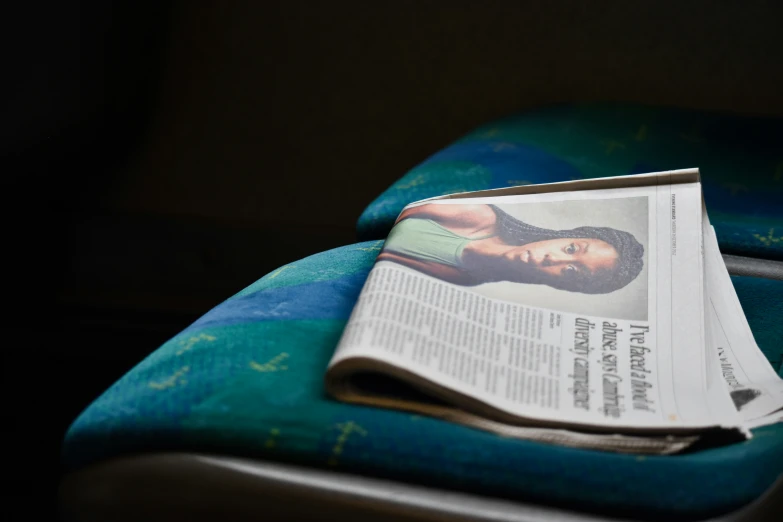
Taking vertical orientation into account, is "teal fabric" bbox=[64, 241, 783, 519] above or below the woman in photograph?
below

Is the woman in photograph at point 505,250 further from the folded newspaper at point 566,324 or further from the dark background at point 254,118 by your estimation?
the dark background at point 254,118

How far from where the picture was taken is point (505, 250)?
0.58 m

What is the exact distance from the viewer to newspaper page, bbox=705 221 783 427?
46 cm

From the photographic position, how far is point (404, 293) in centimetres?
48

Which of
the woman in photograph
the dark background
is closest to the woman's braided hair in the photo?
the woman in photograph

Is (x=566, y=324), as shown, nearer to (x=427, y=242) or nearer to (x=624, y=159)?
(x=427, y=242)

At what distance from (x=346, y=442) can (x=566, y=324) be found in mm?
176

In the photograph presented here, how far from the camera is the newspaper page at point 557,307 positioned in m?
0.42

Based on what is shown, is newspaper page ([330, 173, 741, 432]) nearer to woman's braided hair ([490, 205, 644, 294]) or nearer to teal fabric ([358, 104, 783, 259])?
woman's braided hair ([490, 205, 644, 294])

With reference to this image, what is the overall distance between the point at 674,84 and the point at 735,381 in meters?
1.06

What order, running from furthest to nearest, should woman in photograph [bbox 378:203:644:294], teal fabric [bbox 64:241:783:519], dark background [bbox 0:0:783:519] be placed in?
dark background [bbox 0:0:783:519] < woman in photograph [bbox 378:203:644:294] < teal fabric [bbox 64:241:783:519]

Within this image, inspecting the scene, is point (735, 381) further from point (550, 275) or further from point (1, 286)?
point (1, 286)

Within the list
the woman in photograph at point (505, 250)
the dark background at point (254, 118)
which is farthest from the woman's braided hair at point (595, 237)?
the dark background at point (254, 118)

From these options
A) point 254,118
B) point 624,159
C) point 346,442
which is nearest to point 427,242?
point 346,442
